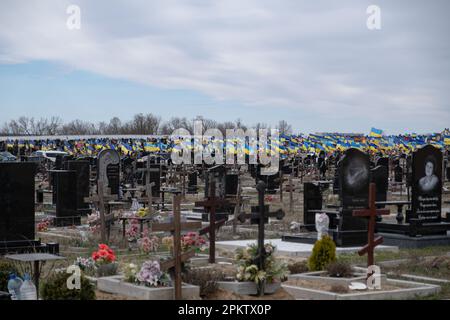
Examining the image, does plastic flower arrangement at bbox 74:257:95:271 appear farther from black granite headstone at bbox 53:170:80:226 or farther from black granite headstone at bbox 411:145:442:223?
black granite headstone at bbox 53:170:80:226

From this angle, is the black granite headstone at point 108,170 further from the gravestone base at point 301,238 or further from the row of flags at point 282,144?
the row of flags at point 282,144

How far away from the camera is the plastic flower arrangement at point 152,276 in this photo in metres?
10.8

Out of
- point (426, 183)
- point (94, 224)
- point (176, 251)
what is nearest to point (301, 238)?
point (426, 183)

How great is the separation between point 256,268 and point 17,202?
6725 millimetres

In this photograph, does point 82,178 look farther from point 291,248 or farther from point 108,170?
point 291,248

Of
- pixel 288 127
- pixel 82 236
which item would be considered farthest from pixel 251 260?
pixel 288 127

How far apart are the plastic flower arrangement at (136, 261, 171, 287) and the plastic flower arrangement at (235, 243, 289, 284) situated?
1.23 meters

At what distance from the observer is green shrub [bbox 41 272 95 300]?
32.2 ft

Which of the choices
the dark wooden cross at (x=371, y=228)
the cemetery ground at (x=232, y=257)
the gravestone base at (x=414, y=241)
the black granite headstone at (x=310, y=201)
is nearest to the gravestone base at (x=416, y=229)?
the gravestone base at (x=414, y=241)

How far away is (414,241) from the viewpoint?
1856 cm

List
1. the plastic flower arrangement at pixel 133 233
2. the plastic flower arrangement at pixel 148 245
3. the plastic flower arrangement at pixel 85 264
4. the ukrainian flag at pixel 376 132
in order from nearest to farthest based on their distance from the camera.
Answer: the plastic flower arrangement at pixel 85 264 < the plastic flower arrangement at pixel 148 245 < the plastic flower arrangement at pixel 133 233 < the ukrainian flag at pixel 376 132

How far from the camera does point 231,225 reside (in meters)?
22.8

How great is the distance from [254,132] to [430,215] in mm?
46279

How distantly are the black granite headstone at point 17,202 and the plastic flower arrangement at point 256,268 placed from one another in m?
6.13
